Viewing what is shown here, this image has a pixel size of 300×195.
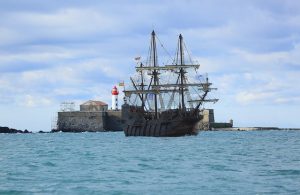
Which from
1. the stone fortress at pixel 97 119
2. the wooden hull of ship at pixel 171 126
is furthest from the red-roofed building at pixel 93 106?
the wooden hull of ship at pixel 171 126

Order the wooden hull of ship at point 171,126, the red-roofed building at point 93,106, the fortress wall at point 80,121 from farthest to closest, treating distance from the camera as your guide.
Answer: the red-roofed building at point 93,106 < the fortress wall at point 80,121 < the wooden hull of ship at point 171,126

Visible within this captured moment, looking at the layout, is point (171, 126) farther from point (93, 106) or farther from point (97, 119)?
point (93, 106)

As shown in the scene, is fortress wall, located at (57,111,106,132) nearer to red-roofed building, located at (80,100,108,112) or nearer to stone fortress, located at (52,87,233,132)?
stone fortress, located at (52,87,233,132)

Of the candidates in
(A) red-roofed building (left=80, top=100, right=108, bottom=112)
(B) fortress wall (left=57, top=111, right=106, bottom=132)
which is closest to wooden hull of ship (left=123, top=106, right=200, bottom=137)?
(B) fortress wall (left=57, top=111, right=106, bottom=132)

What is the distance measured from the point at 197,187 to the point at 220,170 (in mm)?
6675

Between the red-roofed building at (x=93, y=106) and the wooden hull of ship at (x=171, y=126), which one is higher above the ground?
the red-roofed building at (x=93, y=106)

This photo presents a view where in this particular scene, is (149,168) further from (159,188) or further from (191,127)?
(191,127)

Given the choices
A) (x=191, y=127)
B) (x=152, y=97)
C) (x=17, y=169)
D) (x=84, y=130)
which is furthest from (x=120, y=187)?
(x=84, y=130)

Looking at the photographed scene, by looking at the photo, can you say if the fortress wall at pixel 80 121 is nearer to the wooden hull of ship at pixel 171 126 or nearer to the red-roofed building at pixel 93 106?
the red-roofed building at pixel 93 106

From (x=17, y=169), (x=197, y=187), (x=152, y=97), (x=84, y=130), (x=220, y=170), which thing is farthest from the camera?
(x=84, y=130)

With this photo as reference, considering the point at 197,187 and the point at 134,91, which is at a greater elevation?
the point at 134,91

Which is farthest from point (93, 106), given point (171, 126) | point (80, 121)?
point (171, 126)

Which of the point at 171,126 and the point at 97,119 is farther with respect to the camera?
the point at 97,119

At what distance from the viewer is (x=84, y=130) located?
161875 millimetres
